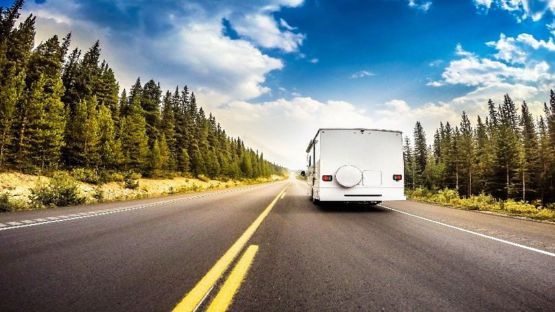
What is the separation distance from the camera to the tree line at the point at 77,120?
26.8 metres

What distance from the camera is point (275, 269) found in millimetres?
3521

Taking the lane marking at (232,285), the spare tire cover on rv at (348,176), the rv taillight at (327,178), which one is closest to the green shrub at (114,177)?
the rv taillight at (327,178)

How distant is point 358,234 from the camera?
6.12 m

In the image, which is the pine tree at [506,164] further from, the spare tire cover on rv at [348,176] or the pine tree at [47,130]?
the pine tree at [47,130]

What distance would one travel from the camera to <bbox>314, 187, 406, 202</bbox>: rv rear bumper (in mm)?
10562

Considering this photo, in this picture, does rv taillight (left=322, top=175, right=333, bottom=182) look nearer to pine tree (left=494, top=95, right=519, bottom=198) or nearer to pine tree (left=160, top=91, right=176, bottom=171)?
pine tree (left=494, top=95, right=519, bottom=198)

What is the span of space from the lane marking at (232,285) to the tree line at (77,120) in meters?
30.4

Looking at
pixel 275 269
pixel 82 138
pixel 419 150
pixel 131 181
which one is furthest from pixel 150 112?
pixel 419 150

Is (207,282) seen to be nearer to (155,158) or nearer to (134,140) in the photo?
(134,140)

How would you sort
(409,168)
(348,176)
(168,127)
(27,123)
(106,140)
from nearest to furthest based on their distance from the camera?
(348,176) → (27,123) → (106,140) → (168,127) → (409,168)

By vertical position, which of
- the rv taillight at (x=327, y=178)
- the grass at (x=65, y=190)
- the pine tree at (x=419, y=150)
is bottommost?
the grass at (x=65, y=190)

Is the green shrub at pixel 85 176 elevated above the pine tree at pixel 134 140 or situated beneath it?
situated beneath

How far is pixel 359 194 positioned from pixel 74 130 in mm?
33668

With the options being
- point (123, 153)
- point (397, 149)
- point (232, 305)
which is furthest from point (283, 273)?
point (123, 153)
